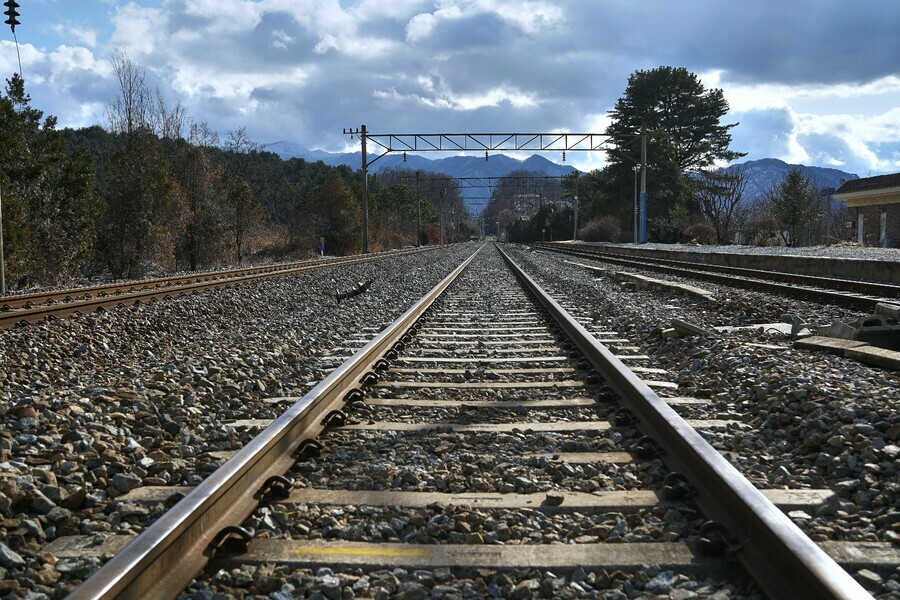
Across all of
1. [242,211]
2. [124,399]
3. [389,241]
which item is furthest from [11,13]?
[389,241]

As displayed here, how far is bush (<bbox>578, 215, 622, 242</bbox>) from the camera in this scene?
2537 inches

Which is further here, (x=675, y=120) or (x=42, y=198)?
(x=675, y=120)

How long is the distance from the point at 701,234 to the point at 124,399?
187ft

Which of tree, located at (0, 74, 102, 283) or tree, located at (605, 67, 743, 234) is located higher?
tree, located at (605, 67, 743, 234)

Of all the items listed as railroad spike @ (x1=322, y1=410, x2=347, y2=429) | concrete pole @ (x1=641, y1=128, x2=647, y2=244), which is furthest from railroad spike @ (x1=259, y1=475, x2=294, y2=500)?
concrete pole @ (x1=641, y1=128, x2=647, y2=244)

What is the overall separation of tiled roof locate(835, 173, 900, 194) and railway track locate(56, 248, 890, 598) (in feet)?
165

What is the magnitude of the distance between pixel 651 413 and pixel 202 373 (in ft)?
11.8

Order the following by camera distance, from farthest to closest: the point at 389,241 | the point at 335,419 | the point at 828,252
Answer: the point at 389,241
the point at 828,252
the point at 335,419

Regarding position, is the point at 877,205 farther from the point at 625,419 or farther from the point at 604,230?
the point at 625,419

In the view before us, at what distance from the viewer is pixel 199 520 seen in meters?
2.66

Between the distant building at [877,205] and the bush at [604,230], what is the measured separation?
17594 mm

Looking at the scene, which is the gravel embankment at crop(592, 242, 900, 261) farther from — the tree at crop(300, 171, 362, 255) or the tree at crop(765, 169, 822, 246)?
the tree at crop(765, 169, 822, 246)

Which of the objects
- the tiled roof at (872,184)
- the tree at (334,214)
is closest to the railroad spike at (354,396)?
the tree at (334,214)

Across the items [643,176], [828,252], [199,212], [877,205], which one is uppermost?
[643,176]
